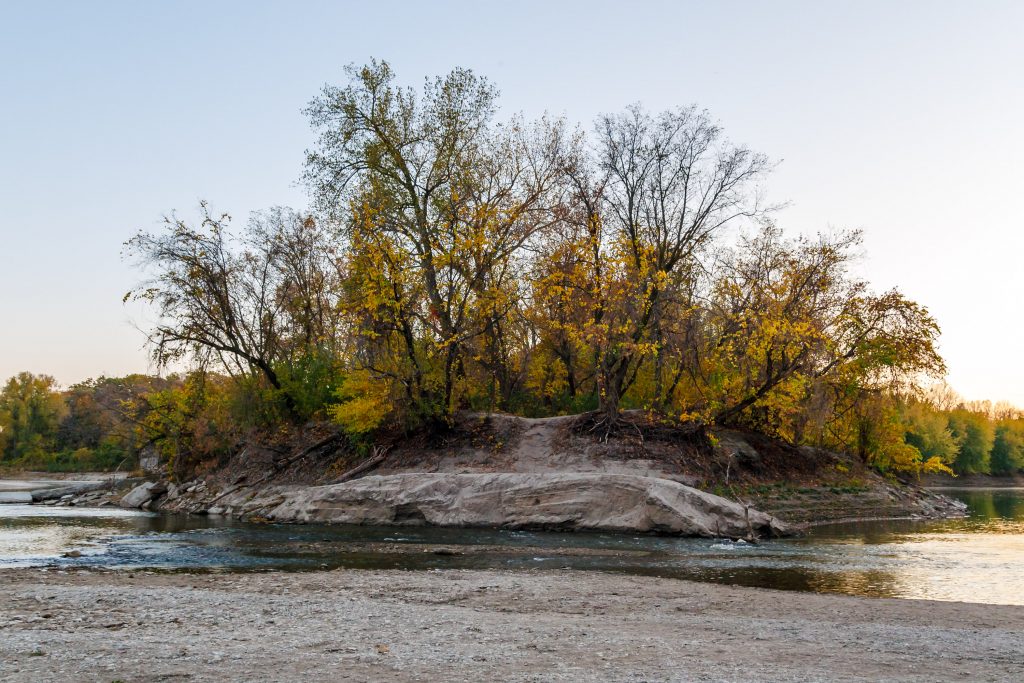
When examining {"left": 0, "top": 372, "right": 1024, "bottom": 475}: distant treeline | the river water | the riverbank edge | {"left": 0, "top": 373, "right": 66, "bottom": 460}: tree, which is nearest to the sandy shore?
the river water

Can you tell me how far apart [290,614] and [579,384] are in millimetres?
30881

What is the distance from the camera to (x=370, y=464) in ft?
119

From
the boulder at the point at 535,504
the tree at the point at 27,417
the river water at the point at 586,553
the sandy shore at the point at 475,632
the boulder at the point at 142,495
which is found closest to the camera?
the sandy shore at the point at 475,632

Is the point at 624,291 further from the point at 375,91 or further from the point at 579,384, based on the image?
the point at 375,91

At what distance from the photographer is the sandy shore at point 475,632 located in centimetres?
898

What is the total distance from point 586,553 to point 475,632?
1104 centimetres

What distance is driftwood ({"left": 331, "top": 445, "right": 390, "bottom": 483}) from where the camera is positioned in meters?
35.5

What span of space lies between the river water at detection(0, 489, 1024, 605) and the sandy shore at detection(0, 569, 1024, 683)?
266 cm

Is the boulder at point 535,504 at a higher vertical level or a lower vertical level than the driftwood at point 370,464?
lower

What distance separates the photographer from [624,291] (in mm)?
34688

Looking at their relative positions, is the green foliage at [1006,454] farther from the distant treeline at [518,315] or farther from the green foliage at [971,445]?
the distant treeline at [518,315]

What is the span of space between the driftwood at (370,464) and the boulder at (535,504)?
334cm

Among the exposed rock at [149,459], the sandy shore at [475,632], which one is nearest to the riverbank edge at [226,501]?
the exposed rock at [149,459]

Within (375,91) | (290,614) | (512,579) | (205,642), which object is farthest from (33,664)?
(375,91)
